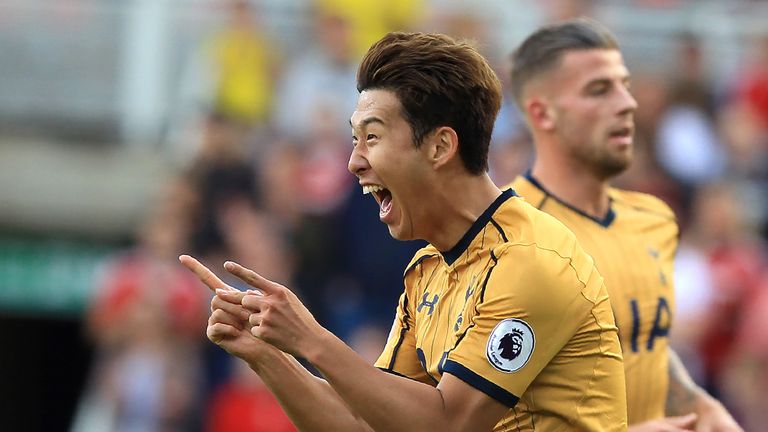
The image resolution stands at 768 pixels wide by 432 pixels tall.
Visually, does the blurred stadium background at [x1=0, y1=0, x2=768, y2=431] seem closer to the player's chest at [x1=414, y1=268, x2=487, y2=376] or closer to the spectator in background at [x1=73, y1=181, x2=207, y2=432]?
the spectator in background at [x1=73, y1=181, x2=207, y2=432]

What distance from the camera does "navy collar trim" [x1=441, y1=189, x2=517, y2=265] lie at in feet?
14.3

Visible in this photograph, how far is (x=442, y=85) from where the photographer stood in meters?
4.23

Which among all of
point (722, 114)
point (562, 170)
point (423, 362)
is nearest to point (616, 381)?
point (423, 362)

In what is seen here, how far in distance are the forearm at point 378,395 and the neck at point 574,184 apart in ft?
6.13

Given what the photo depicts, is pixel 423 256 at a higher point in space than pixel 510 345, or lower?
higher

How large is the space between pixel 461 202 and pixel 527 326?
1.57 ft

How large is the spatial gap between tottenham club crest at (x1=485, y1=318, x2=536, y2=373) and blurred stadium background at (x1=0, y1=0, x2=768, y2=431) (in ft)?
16.7

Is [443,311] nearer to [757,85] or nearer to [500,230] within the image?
[500,230]

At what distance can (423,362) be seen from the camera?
4.50 m

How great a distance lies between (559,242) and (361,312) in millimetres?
5443

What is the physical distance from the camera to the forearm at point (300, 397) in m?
4.26

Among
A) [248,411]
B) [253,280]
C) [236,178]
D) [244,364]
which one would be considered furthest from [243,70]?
[253,280]

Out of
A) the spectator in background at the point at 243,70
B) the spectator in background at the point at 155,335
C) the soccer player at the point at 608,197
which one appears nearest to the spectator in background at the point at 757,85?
the spectator in background at the point at 243,70

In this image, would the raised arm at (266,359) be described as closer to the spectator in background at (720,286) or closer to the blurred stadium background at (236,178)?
the blurred stadium background at (236,178)
